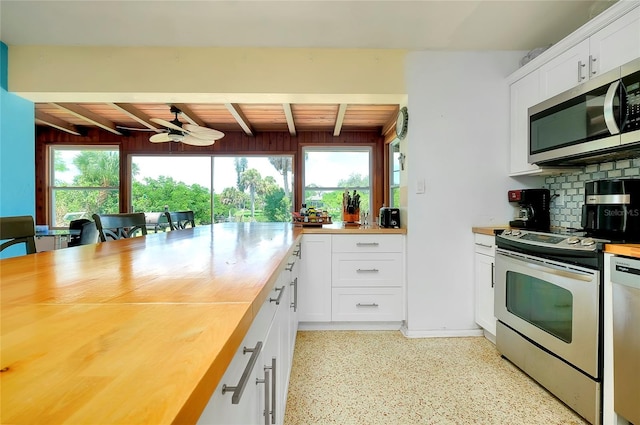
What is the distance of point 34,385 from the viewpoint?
1.14 feet

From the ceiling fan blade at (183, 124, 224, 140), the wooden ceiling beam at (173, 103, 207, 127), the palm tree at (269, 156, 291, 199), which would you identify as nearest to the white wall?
the ceiling fan blade at (183, 124, 224, 140)

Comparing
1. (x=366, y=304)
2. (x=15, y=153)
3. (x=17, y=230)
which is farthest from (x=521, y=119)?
(x=15, y=153)

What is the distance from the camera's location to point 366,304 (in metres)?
2.65

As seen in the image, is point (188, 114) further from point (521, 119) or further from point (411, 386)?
point (411, 386)

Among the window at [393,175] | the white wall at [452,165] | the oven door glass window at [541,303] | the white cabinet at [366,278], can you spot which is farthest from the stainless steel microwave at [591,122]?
the window at [393,175]

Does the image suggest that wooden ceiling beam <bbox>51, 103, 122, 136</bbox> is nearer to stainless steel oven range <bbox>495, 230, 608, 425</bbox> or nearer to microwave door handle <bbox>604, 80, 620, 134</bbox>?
stainless steel oven range <bbox>495, 230, 608, 425</bbox>

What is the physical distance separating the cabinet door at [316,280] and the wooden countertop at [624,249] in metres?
1.77

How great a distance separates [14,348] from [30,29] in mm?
3027

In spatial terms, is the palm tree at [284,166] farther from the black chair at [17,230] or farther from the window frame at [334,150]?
the black chair at [17,230]

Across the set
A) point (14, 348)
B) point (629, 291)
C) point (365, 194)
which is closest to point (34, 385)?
point (14, 348)

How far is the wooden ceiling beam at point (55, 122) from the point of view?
4312mm

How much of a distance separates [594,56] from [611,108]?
1.57 ft

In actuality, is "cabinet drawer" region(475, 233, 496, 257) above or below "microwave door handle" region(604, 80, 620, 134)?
below

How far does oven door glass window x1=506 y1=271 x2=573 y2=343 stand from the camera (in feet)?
5.32
